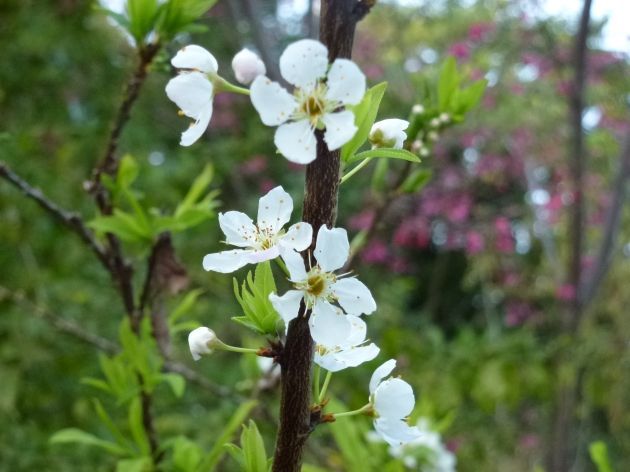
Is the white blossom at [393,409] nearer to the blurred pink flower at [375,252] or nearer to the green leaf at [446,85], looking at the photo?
the green leaf at [446,85]

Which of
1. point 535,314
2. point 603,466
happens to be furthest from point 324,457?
point 535,314

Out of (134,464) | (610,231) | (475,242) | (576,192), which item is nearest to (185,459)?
(134,464)

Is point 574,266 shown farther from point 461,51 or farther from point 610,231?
point 461,51

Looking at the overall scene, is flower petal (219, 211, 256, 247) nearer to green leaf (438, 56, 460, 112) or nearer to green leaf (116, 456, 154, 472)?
green leaf (116, 456, 154, 472)

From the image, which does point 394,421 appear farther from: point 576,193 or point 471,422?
point 471,422

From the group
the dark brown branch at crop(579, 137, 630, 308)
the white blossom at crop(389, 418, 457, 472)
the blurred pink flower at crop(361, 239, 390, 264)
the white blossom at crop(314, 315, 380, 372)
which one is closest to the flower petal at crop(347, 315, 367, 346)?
the white blossom at crop(314, 315, 380, 372)

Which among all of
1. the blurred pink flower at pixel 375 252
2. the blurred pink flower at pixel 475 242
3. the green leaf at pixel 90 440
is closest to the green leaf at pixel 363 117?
the green leaf at pixel 90 440
